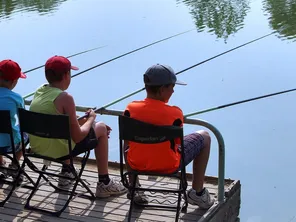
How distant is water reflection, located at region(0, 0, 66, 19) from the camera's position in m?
13.6

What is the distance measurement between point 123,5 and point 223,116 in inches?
321

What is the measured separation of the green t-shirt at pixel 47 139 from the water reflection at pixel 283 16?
6646 millimetres

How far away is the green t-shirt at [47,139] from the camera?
3.28 meters

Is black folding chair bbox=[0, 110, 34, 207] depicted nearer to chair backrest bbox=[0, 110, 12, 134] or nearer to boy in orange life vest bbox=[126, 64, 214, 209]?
chair backrest bbox=[0, 110, 12, 134]

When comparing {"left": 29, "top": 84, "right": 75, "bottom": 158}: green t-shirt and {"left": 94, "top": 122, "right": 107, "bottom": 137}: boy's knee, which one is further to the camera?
{"left": 94, "top": 122, "right": 107, "bottom": 137}: boy's knee

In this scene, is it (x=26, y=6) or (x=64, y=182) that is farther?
(x=26, y=6)

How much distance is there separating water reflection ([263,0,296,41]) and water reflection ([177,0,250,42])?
0.46 m

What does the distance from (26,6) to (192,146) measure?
11.9 m

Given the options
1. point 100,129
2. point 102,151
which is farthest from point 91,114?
point 102,151

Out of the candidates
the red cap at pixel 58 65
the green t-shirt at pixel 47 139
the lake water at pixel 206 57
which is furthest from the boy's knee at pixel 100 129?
the lake water at pixel 206 57

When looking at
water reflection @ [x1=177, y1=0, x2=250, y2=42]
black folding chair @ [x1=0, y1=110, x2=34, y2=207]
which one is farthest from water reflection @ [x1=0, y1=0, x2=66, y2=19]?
black folding chair @ [x1=0, y1=110, x2=34, y2=207]

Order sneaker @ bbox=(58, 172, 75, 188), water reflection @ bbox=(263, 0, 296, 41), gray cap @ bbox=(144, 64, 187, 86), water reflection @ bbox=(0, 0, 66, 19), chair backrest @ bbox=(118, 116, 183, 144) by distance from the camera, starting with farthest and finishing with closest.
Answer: water reflection @ bbox=(0, 0, 66, 19) → water reflection @ bbox=(263, 0, 296, 41) → sneaker @ bbox=(58, 172, 75, 188) → gray cap @ bbox=(144, 64, 187, 86) → chair backrest @ bbox=(118, 116, 183, 144)

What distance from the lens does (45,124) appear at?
3.16 meters

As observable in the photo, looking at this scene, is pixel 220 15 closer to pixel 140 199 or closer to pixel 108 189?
pixel 108 189
